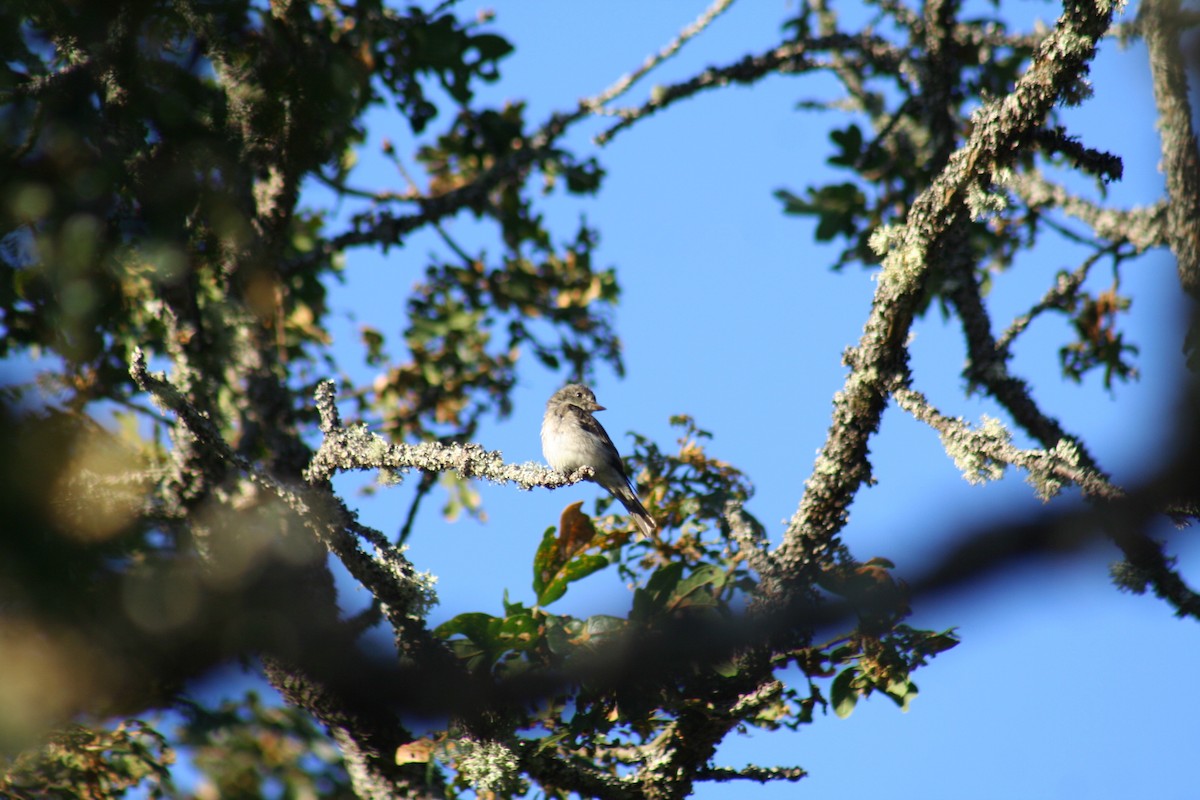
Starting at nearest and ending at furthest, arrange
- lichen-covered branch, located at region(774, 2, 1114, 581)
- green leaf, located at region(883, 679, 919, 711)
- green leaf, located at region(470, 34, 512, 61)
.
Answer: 1. lichen-covered branch, located at region(774, 2, 1114, 581)
2. green leaf, located at region(883, 679, 919, 711)
3. green leaf, located at region(470, 34, 512, 61)

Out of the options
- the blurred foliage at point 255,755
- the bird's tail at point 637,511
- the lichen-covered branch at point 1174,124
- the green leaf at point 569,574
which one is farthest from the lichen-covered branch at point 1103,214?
the blurred foliage at point 255,755

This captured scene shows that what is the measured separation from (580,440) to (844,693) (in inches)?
139

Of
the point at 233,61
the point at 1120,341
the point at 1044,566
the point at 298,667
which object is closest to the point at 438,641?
the point at 298,667

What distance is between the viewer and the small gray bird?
6.09 metres

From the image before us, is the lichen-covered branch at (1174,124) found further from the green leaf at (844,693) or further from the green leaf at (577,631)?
the green leaf at (577,631)

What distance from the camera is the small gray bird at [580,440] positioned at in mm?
6086

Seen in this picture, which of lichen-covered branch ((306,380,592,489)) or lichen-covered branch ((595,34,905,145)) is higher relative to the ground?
lichen-covered branch ((595,34,905,145))

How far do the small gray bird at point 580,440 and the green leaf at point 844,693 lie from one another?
2148 millimetres

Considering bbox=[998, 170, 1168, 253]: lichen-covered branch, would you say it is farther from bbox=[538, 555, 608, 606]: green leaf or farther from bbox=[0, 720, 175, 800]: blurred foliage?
bbox=[0, 720, 175, 800]: blurred foliage

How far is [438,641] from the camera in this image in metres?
3.25

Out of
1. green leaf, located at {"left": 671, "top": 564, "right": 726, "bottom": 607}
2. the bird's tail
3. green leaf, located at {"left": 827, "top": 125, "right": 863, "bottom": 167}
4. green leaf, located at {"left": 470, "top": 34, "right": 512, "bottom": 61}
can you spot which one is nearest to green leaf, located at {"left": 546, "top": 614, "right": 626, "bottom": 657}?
green leaf, located at {"left": 671, "top": 564, "right": 726, "bottom": 607}

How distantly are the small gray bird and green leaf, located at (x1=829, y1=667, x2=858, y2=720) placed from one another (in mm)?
2148

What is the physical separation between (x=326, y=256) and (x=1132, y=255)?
4.89 meters

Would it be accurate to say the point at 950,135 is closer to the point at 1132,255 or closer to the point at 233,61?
the point at 1132,255
